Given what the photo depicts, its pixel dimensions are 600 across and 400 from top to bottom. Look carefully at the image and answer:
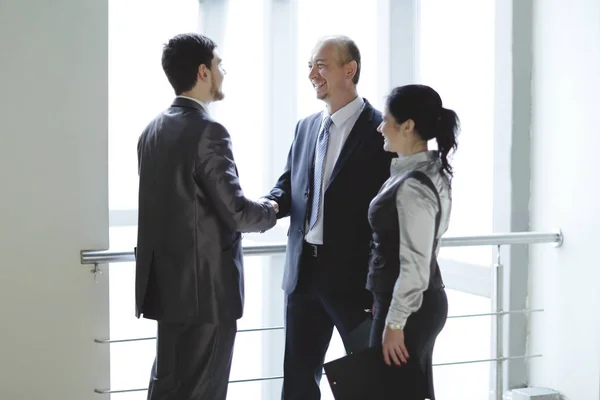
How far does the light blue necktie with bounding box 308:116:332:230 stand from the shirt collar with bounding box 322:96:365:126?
3 centimetres

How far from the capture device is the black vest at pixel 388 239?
1.92 m

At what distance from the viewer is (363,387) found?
193 cm

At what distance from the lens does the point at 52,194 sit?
253 centimetres

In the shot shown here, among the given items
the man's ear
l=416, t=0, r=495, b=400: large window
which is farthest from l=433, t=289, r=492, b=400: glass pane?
the man's ear

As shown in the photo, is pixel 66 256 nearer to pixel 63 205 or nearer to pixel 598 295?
pixel 63 205

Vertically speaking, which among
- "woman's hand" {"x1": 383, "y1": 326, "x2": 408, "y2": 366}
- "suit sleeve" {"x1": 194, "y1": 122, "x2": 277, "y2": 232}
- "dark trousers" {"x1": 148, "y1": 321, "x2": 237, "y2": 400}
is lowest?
"dark trousers" {"x1": 148, "y1": 321, "x2": 237, "y2": 400}

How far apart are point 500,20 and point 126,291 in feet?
8.13

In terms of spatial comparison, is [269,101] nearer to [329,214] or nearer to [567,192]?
[567,192]

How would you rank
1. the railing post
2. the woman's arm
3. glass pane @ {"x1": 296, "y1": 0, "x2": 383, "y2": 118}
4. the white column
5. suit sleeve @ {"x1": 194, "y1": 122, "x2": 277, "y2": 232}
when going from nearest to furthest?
the woman's arm < suit sleeve @ {"x1": 194, "y1": 122, "x2": 277, "y2": 232} < the railing post < the white column < glass pane @ {"x1": 296, "y1": 0, "x2": 383, "y2": 118}

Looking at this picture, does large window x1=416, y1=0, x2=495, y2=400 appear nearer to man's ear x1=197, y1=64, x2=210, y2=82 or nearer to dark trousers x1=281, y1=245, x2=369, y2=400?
dark trousers x1=281, y1=245, x2=369, y2=400

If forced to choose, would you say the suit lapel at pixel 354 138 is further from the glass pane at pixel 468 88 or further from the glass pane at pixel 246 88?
the glass pane at pixel 246 88

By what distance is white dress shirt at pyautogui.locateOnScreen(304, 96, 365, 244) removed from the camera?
2.36 meters

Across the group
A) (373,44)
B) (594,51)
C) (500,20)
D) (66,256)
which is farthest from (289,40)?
(66,256)

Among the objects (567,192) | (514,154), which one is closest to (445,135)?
(567,192)
